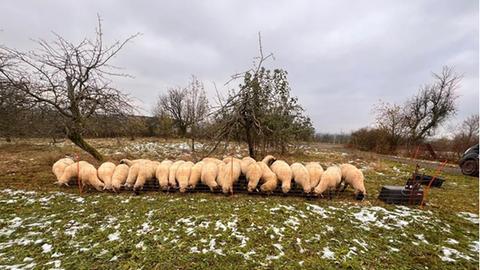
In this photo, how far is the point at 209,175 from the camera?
6.26m

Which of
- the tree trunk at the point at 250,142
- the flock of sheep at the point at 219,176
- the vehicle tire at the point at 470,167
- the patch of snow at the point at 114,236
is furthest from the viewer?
the vehicle tire at the point at 470,167

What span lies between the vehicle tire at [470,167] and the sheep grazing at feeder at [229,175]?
11690mm

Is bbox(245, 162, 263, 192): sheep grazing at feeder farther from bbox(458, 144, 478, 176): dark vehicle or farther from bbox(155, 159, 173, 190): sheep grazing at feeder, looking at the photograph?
bbox(458, 144, 478, 176): dark vehicle

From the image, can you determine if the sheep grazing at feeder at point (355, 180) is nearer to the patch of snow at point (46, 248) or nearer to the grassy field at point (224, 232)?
the grassy field at point (224, 232)

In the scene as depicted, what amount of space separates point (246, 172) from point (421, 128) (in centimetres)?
2880

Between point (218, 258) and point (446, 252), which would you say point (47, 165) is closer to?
point (218, 258)

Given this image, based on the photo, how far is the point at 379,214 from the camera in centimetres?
509

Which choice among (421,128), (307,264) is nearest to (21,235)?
(307,264)

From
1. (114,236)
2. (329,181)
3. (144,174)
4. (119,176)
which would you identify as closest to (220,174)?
(144,174)

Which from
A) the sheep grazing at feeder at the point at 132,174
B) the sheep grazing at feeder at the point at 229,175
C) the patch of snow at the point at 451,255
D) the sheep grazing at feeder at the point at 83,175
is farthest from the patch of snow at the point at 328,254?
the sheep grazing at feeder at the point at 83,175

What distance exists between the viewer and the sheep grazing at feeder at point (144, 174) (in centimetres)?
619

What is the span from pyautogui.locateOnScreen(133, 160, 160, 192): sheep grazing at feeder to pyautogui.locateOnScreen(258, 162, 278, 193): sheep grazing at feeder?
116 inches

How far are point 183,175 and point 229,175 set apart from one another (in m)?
1.18

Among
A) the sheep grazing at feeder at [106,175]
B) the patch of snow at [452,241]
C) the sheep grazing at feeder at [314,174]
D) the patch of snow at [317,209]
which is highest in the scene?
the sheep grazing at feeder at [314,174]
